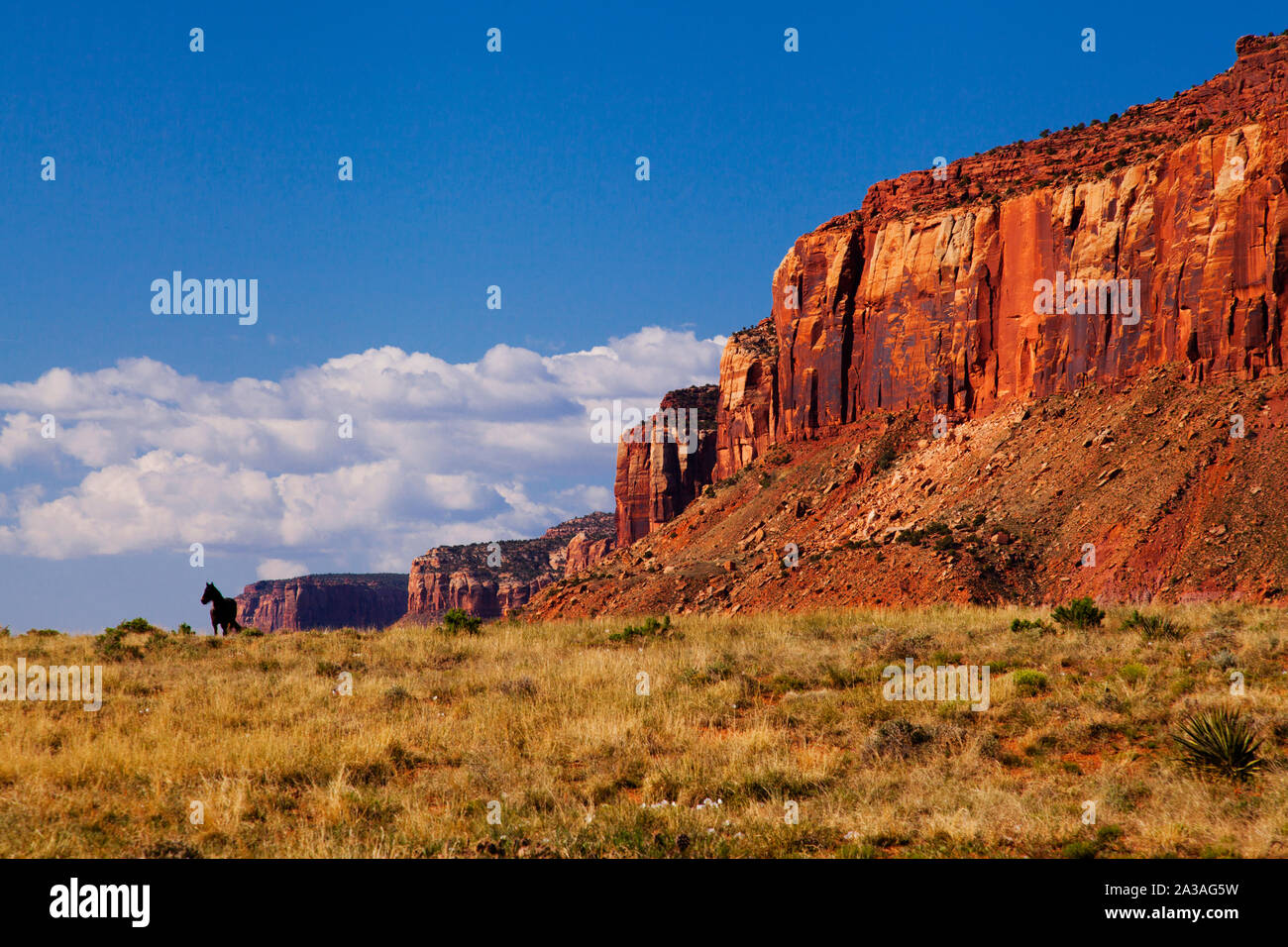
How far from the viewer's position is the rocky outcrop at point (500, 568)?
440 feet

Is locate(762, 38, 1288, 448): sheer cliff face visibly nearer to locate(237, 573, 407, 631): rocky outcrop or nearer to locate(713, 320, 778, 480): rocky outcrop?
locate(713, 320, 778, 480): rocky outcrop

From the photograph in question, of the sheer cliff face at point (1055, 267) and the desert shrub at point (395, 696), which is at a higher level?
the sheer cliff face at point (1055, 267)

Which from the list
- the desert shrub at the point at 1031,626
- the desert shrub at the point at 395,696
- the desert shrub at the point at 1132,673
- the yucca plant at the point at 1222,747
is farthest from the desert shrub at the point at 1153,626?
the desert shrub at the point at 395,696

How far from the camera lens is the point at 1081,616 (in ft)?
72.2

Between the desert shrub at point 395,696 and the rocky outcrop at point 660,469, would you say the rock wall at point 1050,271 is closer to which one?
the rocky outcrop at point 660,469

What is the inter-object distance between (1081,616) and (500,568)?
124586 mm

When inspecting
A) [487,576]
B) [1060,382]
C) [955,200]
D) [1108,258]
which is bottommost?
[487,576]

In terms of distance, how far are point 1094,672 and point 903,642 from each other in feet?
14.1

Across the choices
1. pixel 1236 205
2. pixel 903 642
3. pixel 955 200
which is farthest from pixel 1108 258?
pixel 903 642

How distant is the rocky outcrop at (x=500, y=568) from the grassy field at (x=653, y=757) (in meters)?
110

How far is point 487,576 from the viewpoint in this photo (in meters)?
138

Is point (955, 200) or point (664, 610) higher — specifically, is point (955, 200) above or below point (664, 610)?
above

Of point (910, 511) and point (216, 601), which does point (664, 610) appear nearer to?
point (910, 511)
